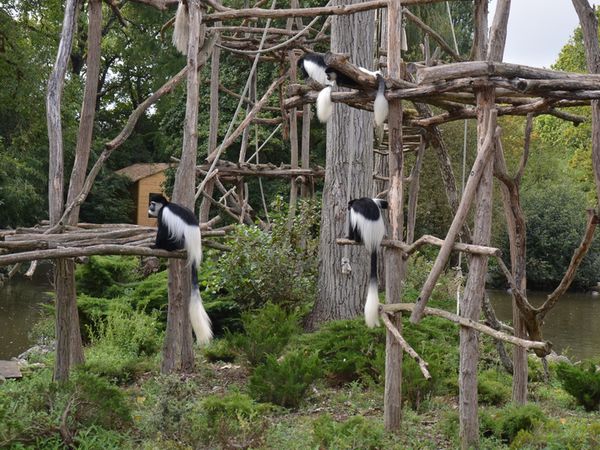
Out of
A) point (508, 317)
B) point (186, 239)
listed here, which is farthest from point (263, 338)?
point (508, 317)

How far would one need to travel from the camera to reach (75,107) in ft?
66.9

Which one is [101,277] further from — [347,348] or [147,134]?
[147,134]

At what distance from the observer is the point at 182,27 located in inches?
252

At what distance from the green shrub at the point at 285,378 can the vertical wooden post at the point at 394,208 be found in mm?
1075

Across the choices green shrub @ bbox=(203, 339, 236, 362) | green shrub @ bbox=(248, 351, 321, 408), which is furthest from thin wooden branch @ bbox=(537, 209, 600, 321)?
green shrub @ bbox=(203, 339, 236, 362)

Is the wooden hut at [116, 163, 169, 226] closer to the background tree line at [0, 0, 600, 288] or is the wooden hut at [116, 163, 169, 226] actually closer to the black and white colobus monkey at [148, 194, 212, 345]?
the background tree line at [0, 0, 600, 288]

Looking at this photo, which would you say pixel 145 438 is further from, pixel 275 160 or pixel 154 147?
pixel 154 147

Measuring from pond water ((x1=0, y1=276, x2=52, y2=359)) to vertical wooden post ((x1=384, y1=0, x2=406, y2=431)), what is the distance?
7038 mm

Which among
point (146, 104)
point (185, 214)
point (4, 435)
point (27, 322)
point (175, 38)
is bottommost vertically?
point (27, 322)

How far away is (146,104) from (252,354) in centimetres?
246

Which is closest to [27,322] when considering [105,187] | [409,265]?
[409,265]

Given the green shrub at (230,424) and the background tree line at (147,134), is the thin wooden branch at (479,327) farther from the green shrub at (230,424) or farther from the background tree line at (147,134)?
the background tree line at (147,134)

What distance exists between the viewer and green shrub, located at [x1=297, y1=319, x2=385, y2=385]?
680cm

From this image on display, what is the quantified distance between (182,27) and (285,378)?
3.07m
